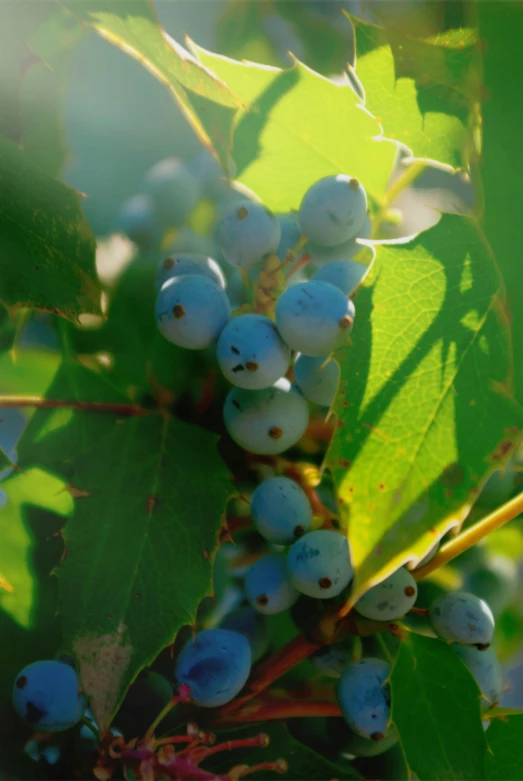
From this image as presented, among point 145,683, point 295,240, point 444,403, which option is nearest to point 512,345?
point 444,403

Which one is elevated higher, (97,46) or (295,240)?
(97,46)

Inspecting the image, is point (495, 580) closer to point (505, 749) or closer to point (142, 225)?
point (505, 749)

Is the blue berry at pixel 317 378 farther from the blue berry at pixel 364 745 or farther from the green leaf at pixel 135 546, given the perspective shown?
the blue berry at pixel 364 745

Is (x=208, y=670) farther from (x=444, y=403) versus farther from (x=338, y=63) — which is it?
(x=338, y=63)

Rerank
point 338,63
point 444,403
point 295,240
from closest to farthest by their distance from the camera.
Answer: point 444,403 < point 295,240 < point 338,63

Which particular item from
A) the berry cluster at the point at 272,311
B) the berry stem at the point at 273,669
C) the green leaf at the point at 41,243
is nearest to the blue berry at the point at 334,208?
the berry cluster at the point at 272,311

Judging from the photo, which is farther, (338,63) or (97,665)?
(338,63)
